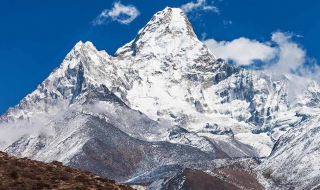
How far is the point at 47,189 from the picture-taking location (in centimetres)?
7719

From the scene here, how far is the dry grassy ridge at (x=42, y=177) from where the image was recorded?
3071 inches

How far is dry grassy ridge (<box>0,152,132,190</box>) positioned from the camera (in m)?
78.0

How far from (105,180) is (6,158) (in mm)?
12794

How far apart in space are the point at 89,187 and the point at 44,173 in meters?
6.56

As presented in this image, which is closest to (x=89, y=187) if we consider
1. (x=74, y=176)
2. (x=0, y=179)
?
(x=74, y=176)

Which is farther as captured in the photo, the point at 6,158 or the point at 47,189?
the point at 6,158

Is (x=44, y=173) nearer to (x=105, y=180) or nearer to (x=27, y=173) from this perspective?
(x=27, y=173)

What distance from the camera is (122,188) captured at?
81188mm

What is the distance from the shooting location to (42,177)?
8094cm

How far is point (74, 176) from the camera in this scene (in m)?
82.6

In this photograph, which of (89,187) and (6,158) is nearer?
(89,187)

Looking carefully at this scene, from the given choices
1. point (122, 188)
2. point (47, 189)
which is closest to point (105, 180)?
point (122, 188)

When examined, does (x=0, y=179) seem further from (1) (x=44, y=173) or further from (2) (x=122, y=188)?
(2) (x=122, y=188)

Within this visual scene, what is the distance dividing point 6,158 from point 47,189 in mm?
11172
